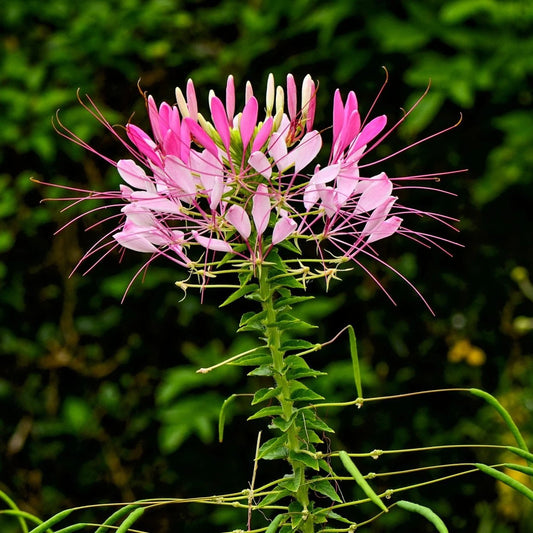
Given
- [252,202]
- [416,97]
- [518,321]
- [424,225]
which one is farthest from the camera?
[518,321]

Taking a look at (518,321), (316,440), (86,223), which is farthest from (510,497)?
(316,440)

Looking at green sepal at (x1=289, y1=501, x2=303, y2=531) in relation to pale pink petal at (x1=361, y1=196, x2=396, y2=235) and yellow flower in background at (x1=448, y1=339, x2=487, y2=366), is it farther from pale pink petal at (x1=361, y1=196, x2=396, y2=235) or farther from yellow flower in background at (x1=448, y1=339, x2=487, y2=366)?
yellow flower in background at (x1=448, y1=339, x2=487, y2=366)

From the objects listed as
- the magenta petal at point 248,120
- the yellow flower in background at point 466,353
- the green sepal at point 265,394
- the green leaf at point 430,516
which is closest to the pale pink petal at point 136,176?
the magenta petal at point 248,120

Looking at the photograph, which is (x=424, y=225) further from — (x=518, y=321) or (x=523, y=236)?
(x=518, y=321)

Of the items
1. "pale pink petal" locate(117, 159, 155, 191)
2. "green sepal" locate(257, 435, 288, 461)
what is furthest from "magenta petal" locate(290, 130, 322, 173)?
"green sepal" locate(257, 435, 288, 461)

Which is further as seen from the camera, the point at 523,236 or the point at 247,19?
the point at 523,236

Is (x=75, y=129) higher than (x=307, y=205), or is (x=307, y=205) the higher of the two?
(x=75, y=129)
